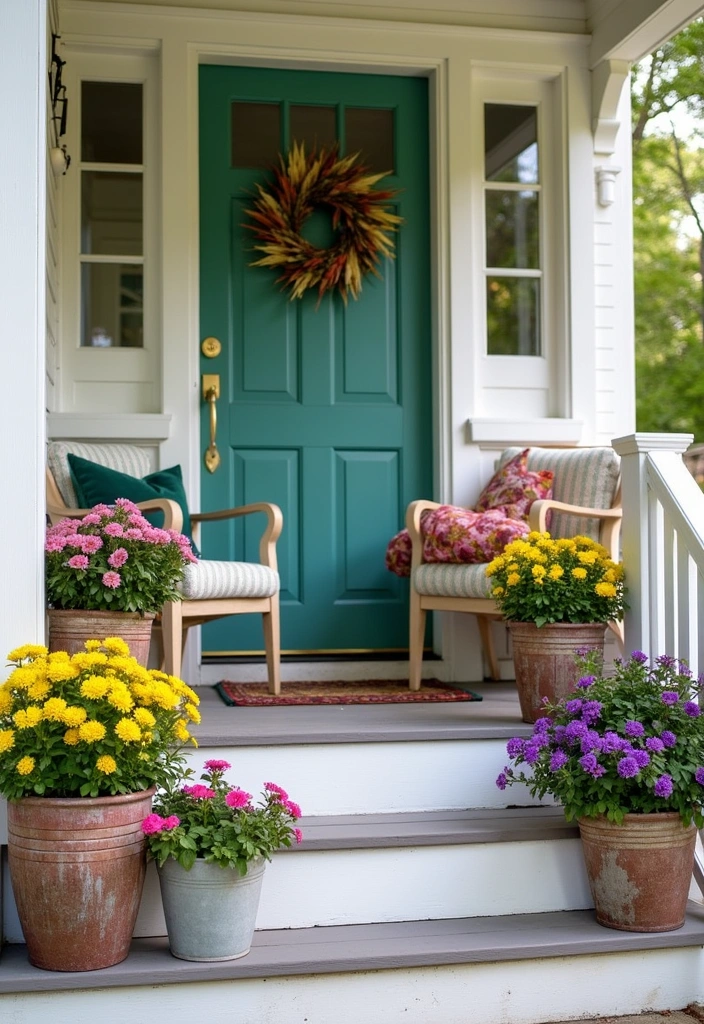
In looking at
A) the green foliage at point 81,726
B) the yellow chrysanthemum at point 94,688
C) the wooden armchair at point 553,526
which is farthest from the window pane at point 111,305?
the yellow chrysanthemum at point 94,688

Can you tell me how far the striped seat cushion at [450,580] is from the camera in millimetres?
3533

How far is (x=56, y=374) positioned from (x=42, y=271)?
5.35ft

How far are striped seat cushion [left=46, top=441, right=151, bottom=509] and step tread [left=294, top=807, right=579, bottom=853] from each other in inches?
57.1

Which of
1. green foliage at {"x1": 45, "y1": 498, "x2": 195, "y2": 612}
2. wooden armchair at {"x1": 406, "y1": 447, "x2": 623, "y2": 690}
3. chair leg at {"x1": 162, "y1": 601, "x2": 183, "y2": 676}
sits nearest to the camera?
green foliage at {"x1": 45, "y1": 498, "x2": 195, "y2": 612}

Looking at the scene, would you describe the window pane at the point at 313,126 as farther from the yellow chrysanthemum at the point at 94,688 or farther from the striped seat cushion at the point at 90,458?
the yellow chrysanthemum at the point at 94,688

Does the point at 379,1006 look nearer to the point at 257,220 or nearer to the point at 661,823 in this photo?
the point at 661,823

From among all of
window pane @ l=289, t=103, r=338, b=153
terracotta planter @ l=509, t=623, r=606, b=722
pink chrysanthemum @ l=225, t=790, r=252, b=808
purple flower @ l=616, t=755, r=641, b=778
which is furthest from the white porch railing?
window pane @ l=289, t=103, r=338, b=153

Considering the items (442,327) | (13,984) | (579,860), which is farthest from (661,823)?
(442,327)

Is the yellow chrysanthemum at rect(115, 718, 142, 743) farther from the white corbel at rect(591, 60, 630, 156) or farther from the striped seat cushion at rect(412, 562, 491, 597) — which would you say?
the white corbel at rect(591, 60, 630, 156)

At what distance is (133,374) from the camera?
414cm

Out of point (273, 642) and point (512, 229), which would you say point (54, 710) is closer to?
point (273, 642)

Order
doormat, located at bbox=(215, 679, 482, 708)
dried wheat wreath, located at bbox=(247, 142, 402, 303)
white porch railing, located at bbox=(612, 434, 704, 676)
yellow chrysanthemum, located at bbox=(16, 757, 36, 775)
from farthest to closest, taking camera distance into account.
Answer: dried wheat wreath, located at bbox=(247, 142, 402, 303)
doormat, located at bbox=(215, 679, 482, 708)
white porch railing, located at bbox=(612, 434, 704, 676)
yellow chrysanthemum, located at bbox=(16, 757, 36, 775)

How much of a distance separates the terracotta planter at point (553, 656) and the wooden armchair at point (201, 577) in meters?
0.93

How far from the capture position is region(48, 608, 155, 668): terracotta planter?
2.68 meters
